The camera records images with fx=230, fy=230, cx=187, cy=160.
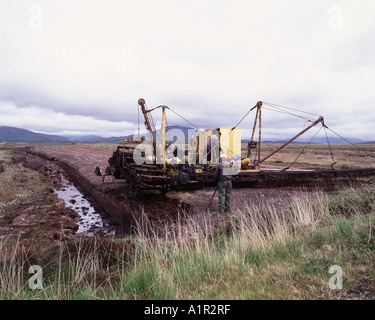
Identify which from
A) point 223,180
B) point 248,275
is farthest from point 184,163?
point 248,275

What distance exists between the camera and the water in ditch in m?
9.12

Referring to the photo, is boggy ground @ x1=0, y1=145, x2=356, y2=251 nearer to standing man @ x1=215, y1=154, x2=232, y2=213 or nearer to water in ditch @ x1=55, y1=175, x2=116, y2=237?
water in ditch @ x1=55, y1=175, x2=116, y2=237

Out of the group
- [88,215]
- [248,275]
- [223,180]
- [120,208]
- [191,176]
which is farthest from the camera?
[191,176]

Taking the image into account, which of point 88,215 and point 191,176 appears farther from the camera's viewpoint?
point 191,176

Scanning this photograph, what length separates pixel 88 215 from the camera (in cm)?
1116

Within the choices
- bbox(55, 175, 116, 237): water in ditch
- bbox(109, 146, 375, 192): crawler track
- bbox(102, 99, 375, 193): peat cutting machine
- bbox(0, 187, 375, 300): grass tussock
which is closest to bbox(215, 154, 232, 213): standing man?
bbox(102, 99, 375, 193): peat cutting machine

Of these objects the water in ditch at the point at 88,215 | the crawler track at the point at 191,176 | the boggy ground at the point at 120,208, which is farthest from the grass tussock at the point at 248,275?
the crawler track at the point at 191,176

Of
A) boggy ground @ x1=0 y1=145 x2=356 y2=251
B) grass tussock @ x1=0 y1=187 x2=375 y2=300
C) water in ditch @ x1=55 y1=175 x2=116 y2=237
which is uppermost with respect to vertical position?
grass tussock @ x1=0 y1=187 x2=375 y2=300

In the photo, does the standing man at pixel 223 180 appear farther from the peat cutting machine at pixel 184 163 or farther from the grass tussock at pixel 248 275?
the grass tussock at pixel 248 275

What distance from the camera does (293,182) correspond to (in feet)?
46.9

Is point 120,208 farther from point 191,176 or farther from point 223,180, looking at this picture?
point 223,180
